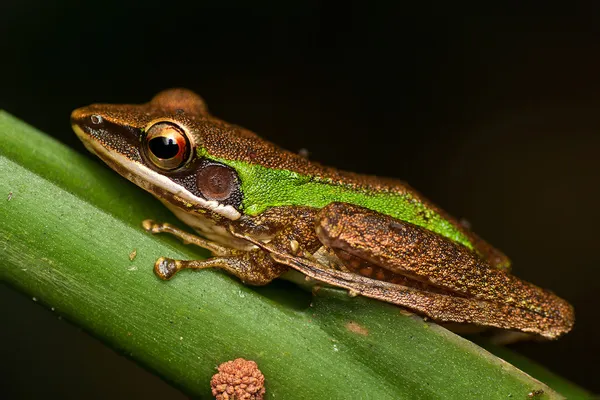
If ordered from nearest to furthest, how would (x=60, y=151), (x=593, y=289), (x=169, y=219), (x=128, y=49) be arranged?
(x=60, y=151), (x=169, y=219), (x=128, y=49), (x=593, y=289)

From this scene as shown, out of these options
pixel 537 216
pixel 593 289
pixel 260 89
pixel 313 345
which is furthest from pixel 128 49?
pixel 593 289

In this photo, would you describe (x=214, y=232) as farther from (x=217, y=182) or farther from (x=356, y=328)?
(x=356, y=328)

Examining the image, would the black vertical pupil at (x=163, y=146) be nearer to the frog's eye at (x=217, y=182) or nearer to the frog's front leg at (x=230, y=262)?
the frog's eye at (x=217, y=182)

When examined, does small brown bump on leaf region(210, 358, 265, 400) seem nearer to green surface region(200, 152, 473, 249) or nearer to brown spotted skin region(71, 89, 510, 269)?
brown spotted skin region(71, 89, 510, 269)

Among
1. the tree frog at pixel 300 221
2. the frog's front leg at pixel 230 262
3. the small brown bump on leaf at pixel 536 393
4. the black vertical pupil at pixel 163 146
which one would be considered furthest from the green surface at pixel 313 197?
the small brown bump on leaf at pixel 536 393

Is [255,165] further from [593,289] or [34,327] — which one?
[593,289]
